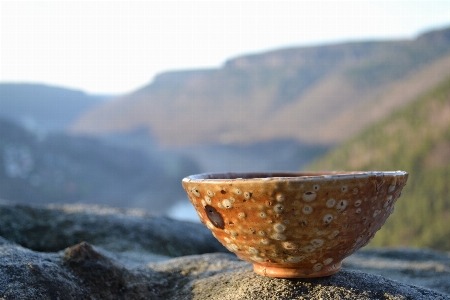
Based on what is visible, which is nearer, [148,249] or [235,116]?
[148,249]

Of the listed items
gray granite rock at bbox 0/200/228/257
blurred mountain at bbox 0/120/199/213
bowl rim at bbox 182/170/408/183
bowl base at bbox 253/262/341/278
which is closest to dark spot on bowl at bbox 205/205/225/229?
bowl rim at bbox 182/170/408/183

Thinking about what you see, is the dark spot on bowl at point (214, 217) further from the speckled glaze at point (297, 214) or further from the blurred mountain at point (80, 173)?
the blurred mountain at point (80, 173)

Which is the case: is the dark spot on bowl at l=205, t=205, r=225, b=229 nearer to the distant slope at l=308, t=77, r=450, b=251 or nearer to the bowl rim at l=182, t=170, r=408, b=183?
the bowl rim at l=182, t=170, r=408, b=183

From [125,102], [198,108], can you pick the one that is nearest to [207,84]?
[198,108]

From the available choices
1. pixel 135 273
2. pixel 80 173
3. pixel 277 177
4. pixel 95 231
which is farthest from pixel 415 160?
pixel 277 177

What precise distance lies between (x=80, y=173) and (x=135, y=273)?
41.9m

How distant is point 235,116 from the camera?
70.1m

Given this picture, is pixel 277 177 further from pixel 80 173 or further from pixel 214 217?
pixel 80 173

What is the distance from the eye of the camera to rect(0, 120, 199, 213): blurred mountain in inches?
1433

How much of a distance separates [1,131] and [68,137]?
37.3ft

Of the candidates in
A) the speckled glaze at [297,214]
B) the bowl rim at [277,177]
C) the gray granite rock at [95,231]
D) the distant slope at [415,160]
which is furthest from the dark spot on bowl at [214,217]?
the distant slope at [415,160]

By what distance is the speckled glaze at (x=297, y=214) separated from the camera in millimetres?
1666

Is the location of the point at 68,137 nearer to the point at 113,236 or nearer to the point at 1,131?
the point at 1,131

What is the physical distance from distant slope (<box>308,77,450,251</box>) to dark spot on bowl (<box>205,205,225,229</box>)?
28387 mm
